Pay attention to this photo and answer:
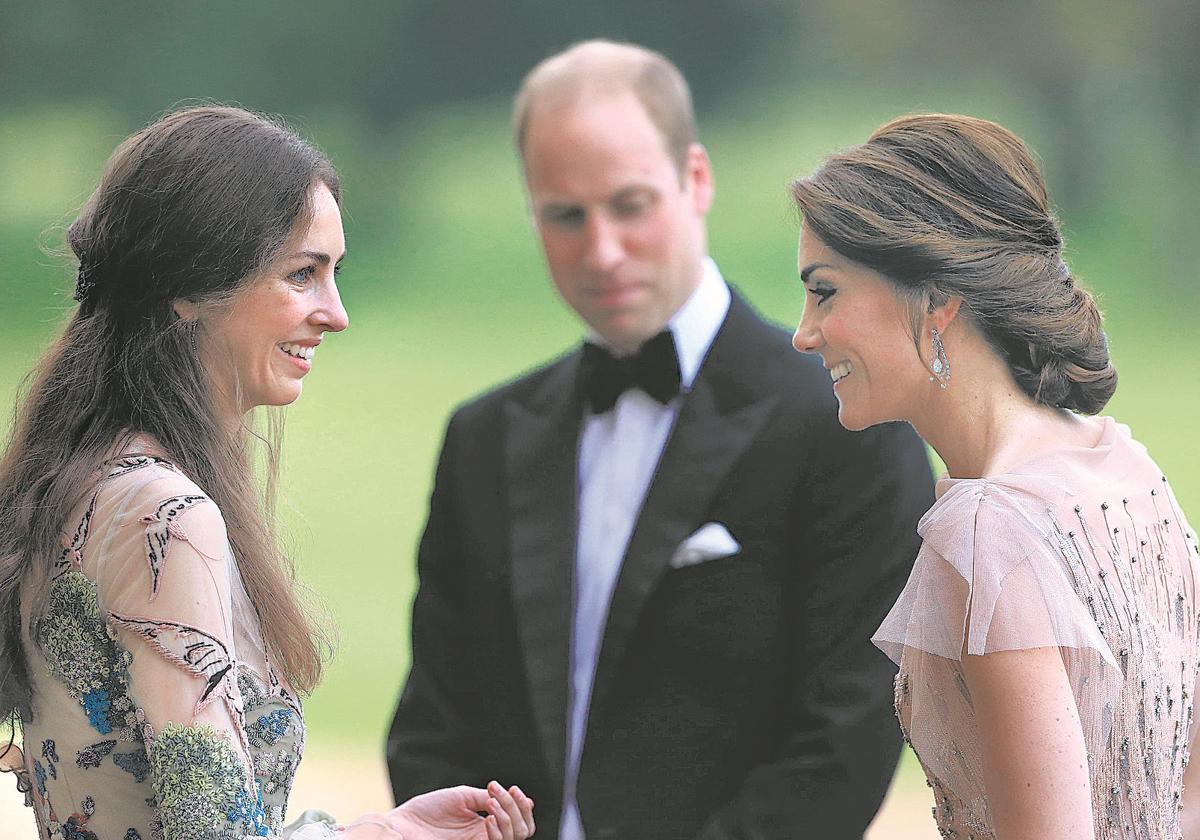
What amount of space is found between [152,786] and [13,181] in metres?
2.18

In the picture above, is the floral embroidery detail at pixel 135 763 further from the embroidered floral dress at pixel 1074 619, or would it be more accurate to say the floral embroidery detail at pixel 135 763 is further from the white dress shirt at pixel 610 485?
the white dress shirt at pixel 610 485

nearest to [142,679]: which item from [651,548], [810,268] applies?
[810,268]

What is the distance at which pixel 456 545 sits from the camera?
2502mm

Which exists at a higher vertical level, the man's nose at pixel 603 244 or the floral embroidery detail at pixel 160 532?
the man's nose at pixel 603 244

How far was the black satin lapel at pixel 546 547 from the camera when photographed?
2387mm

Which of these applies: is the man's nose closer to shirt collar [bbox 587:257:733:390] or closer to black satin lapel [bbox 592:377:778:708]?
shirt collar [bbox 587:257:733:390]

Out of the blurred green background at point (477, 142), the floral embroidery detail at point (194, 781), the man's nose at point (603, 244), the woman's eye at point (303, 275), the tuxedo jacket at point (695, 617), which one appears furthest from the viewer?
the blurred green background at point (477, 142)

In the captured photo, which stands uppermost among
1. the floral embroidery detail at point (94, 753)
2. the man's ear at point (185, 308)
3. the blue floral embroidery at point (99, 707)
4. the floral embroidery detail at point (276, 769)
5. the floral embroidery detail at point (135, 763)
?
the man's ear at point (185, 308)

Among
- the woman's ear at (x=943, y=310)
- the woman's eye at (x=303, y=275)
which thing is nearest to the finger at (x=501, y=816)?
the woman's eye at (x=303, y=275)

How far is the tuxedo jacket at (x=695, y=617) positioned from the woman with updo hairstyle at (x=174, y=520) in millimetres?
695

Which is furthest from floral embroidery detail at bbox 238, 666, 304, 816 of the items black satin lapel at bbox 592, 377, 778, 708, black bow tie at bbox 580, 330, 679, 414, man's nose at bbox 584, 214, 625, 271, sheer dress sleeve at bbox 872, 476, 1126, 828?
man's nose at bbox 584, 214, 625, 271

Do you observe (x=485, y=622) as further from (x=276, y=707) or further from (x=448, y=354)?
(x=276, y=707)

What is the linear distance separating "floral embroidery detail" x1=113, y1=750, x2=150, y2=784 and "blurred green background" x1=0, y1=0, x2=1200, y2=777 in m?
1.55

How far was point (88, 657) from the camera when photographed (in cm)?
128
